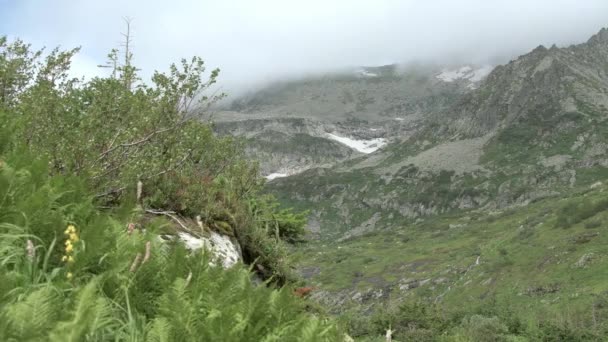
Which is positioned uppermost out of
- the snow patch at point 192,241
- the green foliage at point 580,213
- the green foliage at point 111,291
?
the green foliage at point 111,291

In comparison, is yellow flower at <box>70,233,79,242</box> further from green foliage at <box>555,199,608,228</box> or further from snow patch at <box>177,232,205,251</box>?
green foliage at <box>555,199,608,228</box>

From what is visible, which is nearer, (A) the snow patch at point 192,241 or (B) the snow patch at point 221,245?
(A) the snow patch at point 192,241

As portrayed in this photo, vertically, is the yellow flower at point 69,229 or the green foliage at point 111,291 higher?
the yellow flower at point 69,229

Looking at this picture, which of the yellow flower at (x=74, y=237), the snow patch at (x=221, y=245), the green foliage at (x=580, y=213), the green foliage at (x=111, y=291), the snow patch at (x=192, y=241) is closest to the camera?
the green foliage at (x=111, y=291)

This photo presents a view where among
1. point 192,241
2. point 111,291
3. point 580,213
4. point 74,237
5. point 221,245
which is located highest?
point 74,237

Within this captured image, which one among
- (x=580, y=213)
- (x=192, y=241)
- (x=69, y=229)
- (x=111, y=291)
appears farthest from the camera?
(x=580, y=213)

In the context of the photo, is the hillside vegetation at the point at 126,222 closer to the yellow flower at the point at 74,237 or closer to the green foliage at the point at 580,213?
the yellow flower at the point at 74,237

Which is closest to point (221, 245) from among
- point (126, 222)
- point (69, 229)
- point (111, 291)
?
point (126, 222)

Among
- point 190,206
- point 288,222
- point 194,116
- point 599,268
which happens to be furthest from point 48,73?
point 599,268

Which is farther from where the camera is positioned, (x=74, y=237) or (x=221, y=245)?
(x=221, y=245)

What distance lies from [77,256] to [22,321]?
1.41 metres

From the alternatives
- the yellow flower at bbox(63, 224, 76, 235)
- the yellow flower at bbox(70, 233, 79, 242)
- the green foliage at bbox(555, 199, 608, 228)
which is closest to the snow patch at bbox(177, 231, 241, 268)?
the yellow flower at bbox(63, 224, 76, 235)

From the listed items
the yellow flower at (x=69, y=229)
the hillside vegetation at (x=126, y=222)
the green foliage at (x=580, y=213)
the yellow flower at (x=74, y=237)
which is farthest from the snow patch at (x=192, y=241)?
the green foliage at (x=580, y=213)

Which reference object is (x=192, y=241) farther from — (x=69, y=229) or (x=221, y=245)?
(x=69, y=229)
